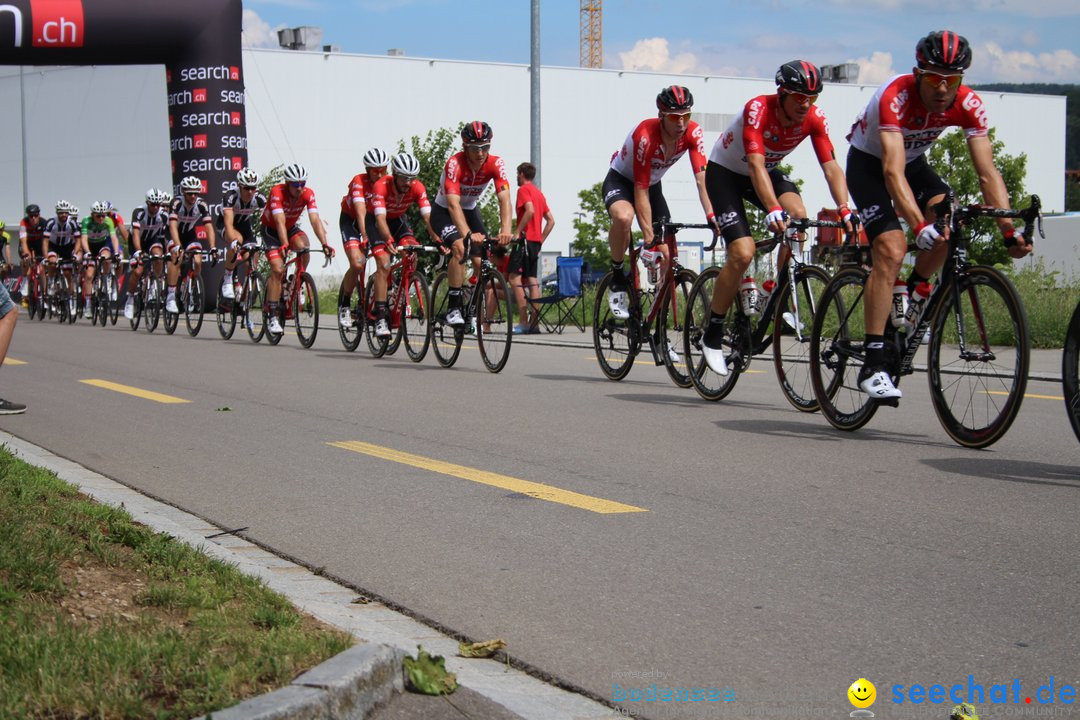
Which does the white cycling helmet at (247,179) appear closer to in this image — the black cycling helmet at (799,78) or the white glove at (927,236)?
the black cycling helmet at (799,78)

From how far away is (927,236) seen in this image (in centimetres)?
718

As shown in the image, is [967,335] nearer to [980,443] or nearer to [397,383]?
[980,443]

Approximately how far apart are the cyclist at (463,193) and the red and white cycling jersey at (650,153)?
2.14 meters

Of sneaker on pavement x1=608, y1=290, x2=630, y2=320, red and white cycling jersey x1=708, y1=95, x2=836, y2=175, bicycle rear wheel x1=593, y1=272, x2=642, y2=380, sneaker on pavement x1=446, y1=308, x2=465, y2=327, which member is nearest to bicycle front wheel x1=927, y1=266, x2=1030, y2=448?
red and white cycling jersey x1=708, y1=95, x2=836, y2=175

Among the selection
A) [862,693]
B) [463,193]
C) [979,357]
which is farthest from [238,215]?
[862,693]

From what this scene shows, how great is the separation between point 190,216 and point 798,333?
47.4 ft

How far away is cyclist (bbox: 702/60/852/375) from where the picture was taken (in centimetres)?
866

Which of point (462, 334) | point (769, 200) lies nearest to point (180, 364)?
point (462, 334)

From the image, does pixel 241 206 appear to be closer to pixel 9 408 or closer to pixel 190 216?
pixel 190 216

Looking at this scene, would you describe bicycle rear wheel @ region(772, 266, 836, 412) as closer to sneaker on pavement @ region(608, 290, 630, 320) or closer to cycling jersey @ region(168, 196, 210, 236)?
sneaker on pavement @ region(608, 290, 630, 320)

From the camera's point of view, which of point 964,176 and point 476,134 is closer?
point 476,134

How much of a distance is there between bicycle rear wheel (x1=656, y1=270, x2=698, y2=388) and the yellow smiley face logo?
6760 mm

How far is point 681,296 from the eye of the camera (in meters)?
10.5

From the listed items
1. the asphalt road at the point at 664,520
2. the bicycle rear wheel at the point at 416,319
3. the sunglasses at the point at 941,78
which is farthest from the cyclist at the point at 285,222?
the sunglasses at the point at 941,78
